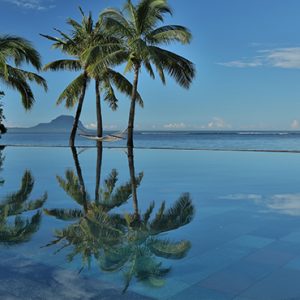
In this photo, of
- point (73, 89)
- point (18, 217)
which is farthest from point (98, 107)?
point (18, 217)

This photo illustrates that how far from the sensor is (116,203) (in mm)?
5422

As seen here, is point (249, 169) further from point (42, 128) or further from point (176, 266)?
point (42, 128)

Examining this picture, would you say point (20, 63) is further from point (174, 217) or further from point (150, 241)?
point (150, 241)

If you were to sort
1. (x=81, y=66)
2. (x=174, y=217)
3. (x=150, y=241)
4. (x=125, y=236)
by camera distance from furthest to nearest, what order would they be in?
(x=81, y=66) < (x=174, y=217) < (x=125, y=236) < (x=150, y=241)

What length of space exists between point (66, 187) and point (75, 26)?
1359cm

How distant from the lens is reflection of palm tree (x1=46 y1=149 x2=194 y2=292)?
2.96 meters

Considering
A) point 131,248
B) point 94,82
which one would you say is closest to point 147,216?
point 131,248

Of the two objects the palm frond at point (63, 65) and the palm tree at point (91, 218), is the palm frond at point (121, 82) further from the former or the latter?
the palm tree at point (91, 218)

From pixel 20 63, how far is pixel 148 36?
5.33m

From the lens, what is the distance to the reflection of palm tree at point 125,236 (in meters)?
2.96

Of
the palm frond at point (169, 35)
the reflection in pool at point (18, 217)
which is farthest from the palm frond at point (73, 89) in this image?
the reflection in pool at point (18, 217)

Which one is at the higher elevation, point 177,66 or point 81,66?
point 81,66

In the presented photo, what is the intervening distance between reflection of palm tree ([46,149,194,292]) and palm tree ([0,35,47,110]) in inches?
414

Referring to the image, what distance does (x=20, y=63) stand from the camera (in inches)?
652
